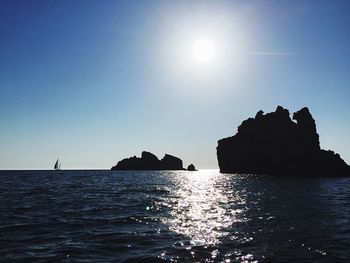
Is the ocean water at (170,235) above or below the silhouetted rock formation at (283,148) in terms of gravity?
below

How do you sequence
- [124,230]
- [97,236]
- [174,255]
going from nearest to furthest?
[174,255], [97,236], [124,230]

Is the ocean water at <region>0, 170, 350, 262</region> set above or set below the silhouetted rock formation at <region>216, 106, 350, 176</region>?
below

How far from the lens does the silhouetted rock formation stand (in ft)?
448

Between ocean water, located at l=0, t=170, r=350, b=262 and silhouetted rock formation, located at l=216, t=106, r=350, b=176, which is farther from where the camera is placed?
silhouetted rock formation, located at l=216, t=106, r=350, b=176

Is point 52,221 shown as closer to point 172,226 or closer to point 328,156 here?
point 172,226

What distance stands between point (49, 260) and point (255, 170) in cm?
15520

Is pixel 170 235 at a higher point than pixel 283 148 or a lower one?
lower

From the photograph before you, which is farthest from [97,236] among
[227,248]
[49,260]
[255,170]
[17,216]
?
[255,170]

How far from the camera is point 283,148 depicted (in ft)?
475

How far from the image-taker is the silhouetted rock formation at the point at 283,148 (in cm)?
13662

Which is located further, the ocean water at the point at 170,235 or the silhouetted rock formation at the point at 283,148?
the silhouetted rock formation at the point at 283,148

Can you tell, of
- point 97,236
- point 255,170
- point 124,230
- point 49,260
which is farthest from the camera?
point 255,170

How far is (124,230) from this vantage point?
21.6 m

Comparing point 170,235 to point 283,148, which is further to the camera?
point 283,148
